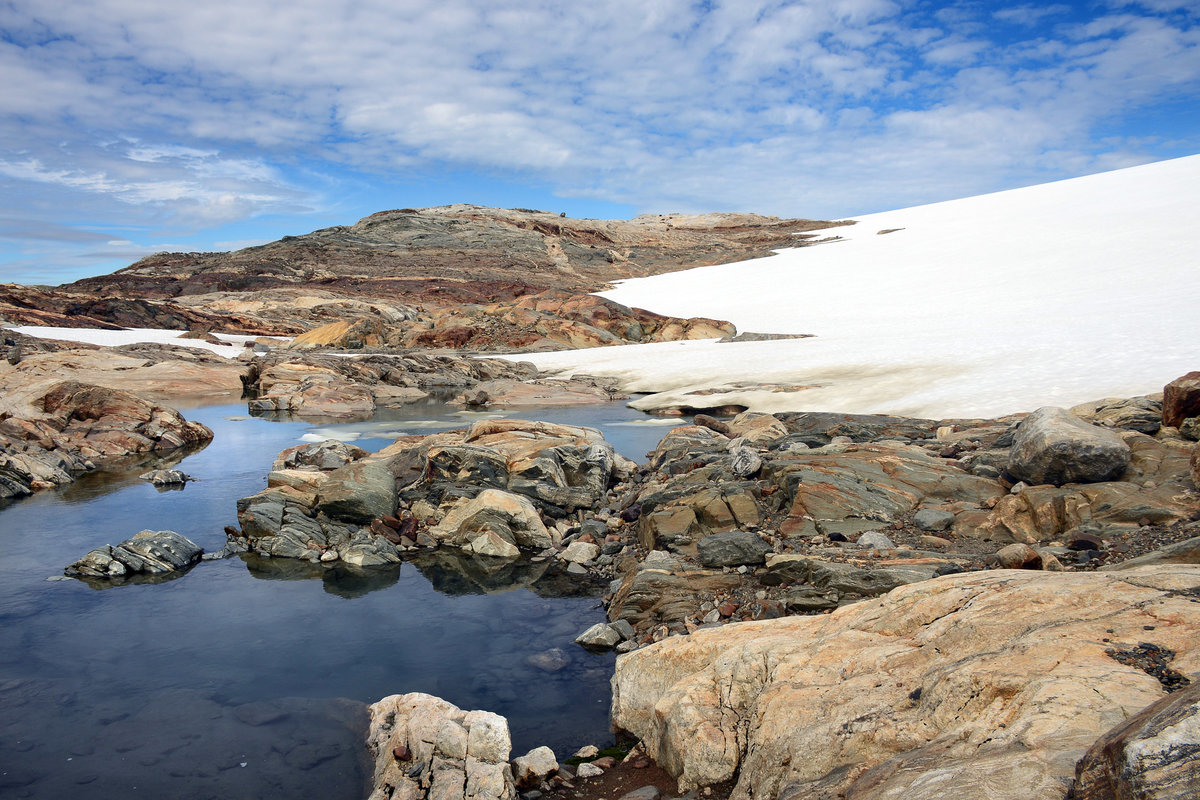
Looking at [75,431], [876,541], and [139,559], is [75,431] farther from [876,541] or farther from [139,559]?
[876,541]

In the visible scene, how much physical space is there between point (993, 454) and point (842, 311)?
27.8 meters

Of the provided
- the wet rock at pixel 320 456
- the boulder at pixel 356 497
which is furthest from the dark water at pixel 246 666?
the wet rock at pixel 320 456

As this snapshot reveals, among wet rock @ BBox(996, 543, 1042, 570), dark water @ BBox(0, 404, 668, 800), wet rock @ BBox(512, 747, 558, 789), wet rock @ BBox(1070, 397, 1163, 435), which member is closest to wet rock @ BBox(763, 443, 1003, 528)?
wet rock @ BBox(1070, 397, 1163, 435)

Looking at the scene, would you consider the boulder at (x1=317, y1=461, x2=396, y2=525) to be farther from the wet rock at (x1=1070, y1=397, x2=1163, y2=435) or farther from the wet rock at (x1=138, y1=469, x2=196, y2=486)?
the wet rock at (x1=1070, y1=397, x2=1163, y2=435)

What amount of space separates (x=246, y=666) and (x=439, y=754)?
3370mm

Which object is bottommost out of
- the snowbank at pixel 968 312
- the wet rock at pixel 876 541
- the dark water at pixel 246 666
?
the dark water at pixel 246 666

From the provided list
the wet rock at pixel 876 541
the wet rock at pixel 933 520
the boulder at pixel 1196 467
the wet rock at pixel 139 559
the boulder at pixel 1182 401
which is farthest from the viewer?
the wet rock at pixel 139 559

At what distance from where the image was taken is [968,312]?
2928 centimetres

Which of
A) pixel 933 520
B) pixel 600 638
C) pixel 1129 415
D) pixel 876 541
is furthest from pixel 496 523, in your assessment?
pixel 1129 415

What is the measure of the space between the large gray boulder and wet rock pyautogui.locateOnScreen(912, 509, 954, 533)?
119 centimetres

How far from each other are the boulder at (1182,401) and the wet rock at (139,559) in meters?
13.8

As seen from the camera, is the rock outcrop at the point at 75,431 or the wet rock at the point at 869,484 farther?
the rock outcrop at the point at 75,431

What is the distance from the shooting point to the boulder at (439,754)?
5000 mm

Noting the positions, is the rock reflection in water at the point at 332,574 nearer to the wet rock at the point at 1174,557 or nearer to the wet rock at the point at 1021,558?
the wet rock at the point at 1021,558
